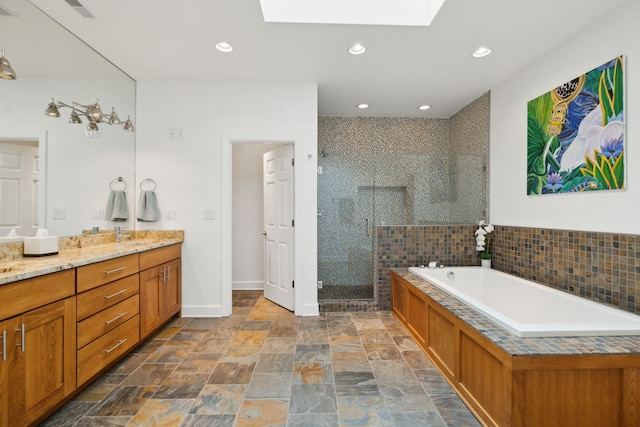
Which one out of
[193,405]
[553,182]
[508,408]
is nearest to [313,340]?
[193,405]

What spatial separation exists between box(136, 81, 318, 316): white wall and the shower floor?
23 cm

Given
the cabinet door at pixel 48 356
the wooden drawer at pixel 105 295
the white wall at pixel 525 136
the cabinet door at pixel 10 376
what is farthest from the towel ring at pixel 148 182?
the white wall at pixel 525 136

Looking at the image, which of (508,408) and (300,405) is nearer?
(508,408)

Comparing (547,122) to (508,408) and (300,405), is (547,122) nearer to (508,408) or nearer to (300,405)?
(508,408)

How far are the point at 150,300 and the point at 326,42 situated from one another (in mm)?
2620

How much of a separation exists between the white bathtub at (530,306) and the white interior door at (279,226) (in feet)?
4.55

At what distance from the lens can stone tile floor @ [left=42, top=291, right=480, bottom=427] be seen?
1.58m

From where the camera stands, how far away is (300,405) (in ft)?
5.49

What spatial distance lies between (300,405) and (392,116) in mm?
3726

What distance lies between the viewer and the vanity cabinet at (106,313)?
5.64 ft

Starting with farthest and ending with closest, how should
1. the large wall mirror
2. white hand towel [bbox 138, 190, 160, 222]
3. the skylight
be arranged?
white hand towel [bbox 138, 190, 160, 222], the skylight, the large wall mirror

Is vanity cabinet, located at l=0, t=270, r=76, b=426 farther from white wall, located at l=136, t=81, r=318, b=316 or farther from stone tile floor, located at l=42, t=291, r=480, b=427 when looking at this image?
white wall, located at l=136, t=81, r=318, b=316

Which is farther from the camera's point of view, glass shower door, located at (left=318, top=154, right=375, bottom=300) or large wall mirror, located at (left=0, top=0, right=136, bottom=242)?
glass shower door, located at (left=318, top=154, right=375, bottom=300)

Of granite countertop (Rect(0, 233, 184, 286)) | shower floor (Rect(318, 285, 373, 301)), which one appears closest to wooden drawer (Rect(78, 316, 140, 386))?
granite countertop (Rect(0, 233, 184, 286))
